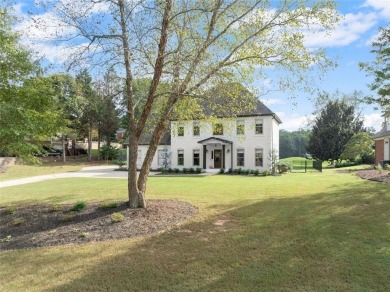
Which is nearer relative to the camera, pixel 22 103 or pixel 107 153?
pixel 22 103

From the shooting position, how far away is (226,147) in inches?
1161

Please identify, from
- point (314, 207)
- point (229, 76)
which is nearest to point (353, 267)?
point (314, 207)

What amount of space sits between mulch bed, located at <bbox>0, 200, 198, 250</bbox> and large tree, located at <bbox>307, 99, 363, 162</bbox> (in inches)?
1378

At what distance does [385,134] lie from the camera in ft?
105

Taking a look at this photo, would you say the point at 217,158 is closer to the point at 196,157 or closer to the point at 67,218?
the point at 196,157

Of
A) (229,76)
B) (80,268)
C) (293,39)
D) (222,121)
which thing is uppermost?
(293,39)

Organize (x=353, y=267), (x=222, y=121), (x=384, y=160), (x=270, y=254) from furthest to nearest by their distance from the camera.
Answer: (x=384, y=160), (x=222, y=121), (x=270, y=254), (x=353, y=267)

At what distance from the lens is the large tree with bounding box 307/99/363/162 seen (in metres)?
40.2

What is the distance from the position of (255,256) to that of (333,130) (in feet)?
126

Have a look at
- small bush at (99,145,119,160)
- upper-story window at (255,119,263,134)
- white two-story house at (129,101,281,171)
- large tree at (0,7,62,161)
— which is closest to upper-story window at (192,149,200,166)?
white two-story house at (129,101,281,171)

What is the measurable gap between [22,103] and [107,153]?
4027 cm

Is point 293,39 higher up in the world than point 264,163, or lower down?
higher up

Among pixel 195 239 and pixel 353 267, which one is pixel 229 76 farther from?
pixel 353 267

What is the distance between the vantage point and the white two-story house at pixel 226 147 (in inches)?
1102
